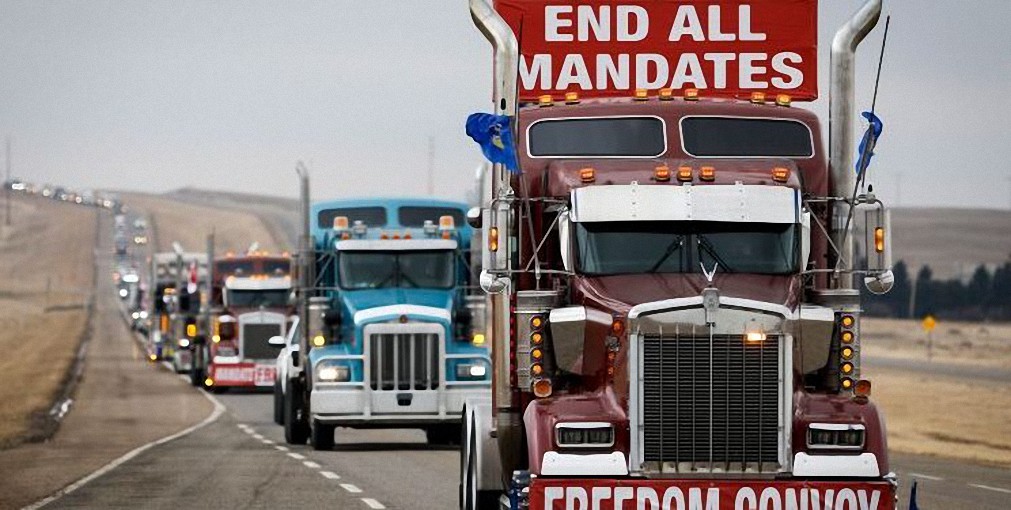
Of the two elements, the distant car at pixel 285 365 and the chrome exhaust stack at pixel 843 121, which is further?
the distant car at pixel 285 365

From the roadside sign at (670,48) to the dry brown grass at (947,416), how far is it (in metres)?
15.4

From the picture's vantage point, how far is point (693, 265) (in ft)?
52.5

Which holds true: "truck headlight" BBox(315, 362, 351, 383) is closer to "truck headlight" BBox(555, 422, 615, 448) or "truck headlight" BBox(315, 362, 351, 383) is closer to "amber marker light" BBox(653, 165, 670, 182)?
"amber marker light" BBox(653, 165, 670, 182)

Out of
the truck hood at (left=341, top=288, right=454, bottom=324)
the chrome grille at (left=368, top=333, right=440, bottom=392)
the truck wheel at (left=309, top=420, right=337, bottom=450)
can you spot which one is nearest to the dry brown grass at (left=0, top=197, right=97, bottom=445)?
the truck wheel at (left=309, top=420, right=337, bottom=450)

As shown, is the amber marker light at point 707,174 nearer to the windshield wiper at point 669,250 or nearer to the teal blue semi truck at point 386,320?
the windshield wiper at point 669,250

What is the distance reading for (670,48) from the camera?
1900 cm

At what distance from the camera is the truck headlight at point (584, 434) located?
15.1m

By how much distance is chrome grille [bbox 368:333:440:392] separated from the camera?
32250 mm

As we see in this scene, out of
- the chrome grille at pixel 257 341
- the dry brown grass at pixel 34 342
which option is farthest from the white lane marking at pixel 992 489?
the chrome grille at pixel 257 341

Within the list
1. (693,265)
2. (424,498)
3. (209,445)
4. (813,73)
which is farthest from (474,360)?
(693,265)

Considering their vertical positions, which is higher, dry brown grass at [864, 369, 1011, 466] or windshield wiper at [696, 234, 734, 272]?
windshield wiper at [696, 234, 734, 272]

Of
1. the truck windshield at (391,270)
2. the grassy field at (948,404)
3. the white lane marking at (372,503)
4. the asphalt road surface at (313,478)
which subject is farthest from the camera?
the grassy field at (948,404)

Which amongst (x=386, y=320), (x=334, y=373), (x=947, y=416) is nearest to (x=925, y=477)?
(x=386, y=320)

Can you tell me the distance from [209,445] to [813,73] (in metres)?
18.4
